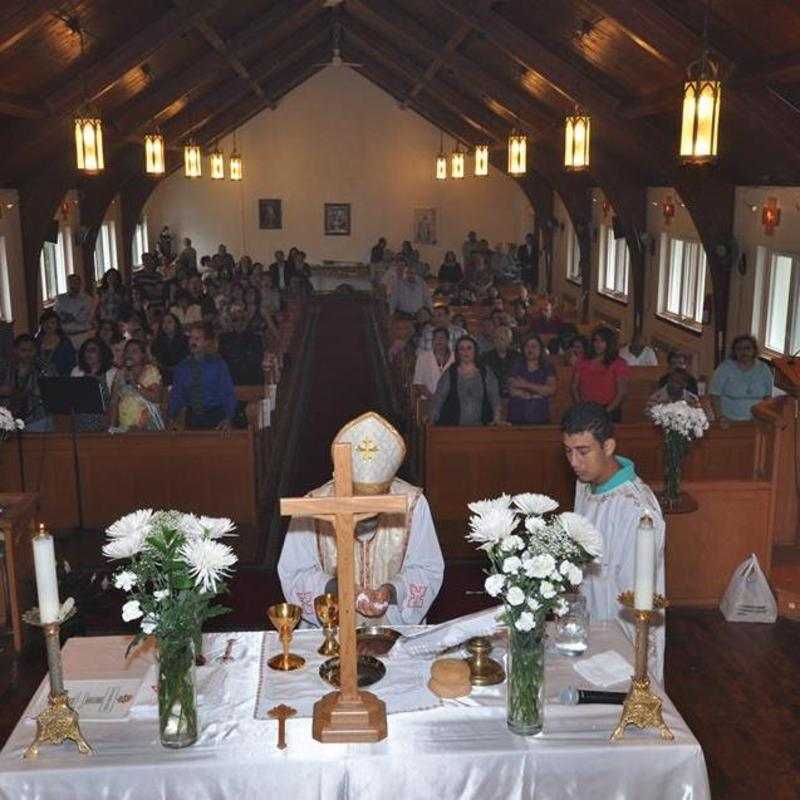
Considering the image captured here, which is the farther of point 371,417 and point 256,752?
point 371,417

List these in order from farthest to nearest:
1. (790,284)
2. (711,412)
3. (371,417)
Result: (790,284), (711,412), (371,417)

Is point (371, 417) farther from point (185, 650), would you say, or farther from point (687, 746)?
point (687, 746)

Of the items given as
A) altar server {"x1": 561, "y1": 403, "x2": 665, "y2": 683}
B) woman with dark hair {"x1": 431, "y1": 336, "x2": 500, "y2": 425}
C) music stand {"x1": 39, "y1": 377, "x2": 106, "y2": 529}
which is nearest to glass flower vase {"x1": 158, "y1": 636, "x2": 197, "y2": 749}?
altar server {"x1": 561, "y1": 403, "x2": 665, "y2": 683}

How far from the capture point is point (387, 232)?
27.6m

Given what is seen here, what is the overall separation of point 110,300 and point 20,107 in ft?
14.4

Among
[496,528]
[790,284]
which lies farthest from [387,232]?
[496,528]

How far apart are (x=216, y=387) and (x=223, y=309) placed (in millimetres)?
5509

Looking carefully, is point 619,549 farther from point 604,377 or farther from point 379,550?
point 604,377

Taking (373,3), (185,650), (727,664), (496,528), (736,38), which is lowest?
(727,664)

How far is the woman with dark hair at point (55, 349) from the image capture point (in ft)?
33.6

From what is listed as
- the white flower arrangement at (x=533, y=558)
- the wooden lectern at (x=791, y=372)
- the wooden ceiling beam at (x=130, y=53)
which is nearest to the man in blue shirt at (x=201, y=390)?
the wooden ceiling beam at (x=130, y=53)

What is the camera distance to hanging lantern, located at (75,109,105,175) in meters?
8.26

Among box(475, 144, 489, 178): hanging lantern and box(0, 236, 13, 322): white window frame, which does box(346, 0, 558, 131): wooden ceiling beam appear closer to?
box(475, 144, 489, 178): hanging lantern

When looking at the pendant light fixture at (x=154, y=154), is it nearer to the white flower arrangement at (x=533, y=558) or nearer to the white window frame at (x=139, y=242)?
the white flower arrangement at (x=533, y=558)
